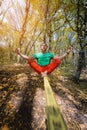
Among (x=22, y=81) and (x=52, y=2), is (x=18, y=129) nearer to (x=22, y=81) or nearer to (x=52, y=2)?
(x=22, y=81)

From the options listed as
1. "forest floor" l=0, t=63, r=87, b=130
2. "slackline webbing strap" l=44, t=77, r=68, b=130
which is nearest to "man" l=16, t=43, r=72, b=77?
"forest floor" l=0, t=63, r=87, b=130

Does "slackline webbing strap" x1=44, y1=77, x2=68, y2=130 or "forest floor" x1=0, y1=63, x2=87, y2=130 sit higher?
"slackline webbing strap" x1=44, y1=77, x2=68, y2=130

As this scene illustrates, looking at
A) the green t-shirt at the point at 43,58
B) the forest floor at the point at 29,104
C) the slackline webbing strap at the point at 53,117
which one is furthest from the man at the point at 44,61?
the slackline webbing strap at the point at 53,117

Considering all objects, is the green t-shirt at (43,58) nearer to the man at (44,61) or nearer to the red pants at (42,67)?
the man at (44,61)

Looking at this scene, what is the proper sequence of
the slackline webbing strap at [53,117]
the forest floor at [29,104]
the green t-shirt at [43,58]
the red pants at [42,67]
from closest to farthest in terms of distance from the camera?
the slackline webbing strap at [53,117] < the forest floor at [29,104] < the red pants at [42,67] < the green t-shirt at [43,58]

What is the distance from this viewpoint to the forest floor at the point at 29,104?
4852 mm

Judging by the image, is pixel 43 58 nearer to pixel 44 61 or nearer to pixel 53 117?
pixel 44 61

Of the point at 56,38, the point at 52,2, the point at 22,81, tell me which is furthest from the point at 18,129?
the point at 56,38

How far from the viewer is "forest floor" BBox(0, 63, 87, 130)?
4.85m

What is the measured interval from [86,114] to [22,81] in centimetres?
272

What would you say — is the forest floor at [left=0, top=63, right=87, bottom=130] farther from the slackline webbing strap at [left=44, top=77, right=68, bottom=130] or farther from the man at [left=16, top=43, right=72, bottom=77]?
the slackline webbing strap at [left=44, top=77, right=68, bottom=130]

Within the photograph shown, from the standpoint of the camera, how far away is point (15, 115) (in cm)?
505

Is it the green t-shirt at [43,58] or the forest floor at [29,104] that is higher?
the green t-shirt at [43,58]

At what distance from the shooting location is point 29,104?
5.64 m
